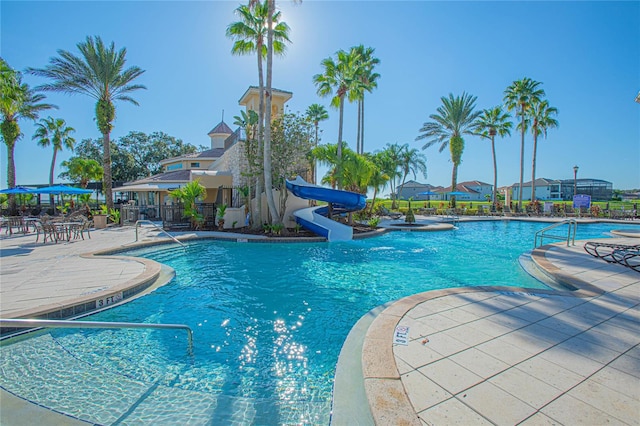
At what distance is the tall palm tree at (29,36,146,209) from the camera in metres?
17.2

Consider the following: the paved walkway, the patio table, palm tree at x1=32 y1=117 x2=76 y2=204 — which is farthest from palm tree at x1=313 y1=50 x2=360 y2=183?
palm tree at x1=32 y1=117 x2=76 y2=204

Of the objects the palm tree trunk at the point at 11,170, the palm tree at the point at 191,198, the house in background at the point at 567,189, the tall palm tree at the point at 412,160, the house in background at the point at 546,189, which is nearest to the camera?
the palm tree at the point at 191,198

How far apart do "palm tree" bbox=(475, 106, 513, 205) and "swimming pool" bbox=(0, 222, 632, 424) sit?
30.0 metres

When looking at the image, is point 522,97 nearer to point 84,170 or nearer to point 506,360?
point 506,360

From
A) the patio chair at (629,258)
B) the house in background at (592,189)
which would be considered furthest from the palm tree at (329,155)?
the house in background at (592,189)

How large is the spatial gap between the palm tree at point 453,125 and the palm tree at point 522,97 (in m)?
3.63

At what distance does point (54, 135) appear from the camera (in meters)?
32.5

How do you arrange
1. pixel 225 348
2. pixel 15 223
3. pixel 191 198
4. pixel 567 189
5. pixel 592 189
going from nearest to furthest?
pixel 225 348 < pixel 15 223 < pixel 191 198 < pixel 592 189 < pixel 567 189

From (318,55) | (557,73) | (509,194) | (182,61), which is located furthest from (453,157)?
(182,61)

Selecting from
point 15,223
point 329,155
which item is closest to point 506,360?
point 329,155

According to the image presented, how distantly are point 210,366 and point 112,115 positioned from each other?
807 inches

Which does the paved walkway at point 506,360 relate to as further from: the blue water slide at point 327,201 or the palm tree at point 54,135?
the palm tree at point 54,135

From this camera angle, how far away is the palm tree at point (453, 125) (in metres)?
31.6

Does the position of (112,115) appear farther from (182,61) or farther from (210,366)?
(210,366)
